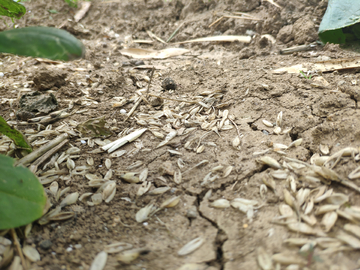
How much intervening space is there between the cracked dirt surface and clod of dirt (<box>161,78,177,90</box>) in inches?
2.3

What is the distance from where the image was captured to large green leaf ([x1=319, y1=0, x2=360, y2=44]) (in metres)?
2.36

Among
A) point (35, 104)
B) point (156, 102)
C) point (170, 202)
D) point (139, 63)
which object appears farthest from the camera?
point (139, 63)

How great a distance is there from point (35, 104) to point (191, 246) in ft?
5.50

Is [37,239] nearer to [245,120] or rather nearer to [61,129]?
[61,129]

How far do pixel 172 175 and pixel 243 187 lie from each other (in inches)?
16.6

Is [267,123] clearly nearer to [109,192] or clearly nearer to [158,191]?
[158,191]

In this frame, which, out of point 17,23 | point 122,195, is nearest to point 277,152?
point 122,195

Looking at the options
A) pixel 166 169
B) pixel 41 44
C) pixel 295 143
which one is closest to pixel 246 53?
pixel 295 143

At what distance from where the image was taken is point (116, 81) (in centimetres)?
233

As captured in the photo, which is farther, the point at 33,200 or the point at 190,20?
the point at 190,20

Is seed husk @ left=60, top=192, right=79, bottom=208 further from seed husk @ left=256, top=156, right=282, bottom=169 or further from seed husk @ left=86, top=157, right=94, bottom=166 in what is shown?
seed husk @ left=256, top=156, right=282, bottom=169

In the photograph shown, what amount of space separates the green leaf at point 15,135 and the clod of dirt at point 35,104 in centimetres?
46

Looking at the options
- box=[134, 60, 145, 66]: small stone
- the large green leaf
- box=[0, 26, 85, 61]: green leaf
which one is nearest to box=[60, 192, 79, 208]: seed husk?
box=[0, 26, 85, 61]: green leaf

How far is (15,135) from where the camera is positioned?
4.84ft
